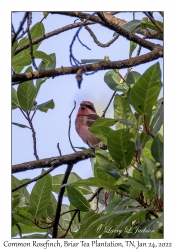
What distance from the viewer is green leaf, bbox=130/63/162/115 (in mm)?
2707

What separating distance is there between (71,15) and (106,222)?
139cm

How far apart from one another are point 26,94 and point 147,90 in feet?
3.61

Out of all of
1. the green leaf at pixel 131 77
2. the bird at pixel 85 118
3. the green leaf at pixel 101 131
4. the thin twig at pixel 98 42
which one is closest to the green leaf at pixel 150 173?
the green leaf at pixel 101 131

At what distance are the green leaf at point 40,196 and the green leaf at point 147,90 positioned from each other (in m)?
0.81

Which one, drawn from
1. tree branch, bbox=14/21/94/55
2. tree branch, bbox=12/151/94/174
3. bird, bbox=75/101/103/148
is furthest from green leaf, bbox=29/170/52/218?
bird, bbox=75/101/103/148

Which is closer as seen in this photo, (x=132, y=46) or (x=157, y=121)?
(x=157, y=121)

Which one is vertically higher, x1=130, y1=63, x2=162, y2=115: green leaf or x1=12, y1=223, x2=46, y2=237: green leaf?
x1=130, y1=63, x2=162, y2=115: green leaf

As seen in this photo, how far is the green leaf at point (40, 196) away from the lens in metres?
3.27

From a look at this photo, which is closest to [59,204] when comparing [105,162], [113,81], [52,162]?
[52,162]

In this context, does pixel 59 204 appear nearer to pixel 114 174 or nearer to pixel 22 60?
pixel 114 174

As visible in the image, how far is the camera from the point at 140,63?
11.4 ft

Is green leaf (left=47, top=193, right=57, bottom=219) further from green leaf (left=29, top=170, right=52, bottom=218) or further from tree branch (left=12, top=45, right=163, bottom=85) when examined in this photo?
tree branch (left=12, top=45, right=163, bottom=85)

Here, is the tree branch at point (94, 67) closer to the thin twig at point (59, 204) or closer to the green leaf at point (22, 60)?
the green leaf at point (22, 60)

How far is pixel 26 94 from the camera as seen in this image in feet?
11.8
